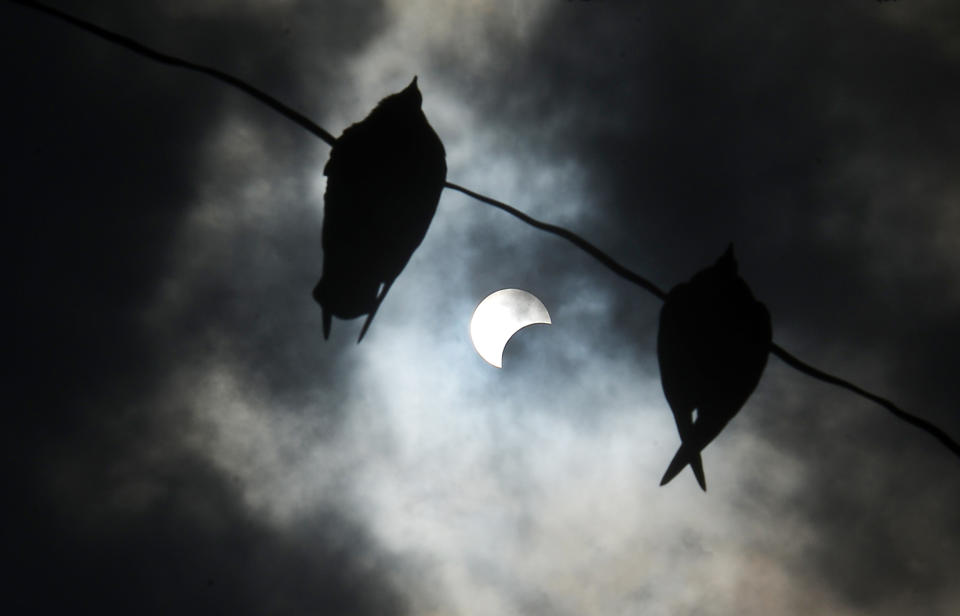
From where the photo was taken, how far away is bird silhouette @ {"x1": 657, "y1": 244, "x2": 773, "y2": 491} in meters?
1.28

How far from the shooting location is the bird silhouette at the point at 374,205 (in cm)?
130

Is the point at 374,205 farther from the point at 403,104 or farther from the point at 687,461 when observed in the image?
the point at 687,461

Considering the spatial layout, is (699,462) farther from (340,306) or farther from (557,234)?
(340,306)

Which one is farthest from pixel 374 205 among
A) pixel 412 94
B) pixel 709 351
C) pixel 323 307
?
pixel 709 351

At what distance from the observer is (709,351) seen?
1.29 metres

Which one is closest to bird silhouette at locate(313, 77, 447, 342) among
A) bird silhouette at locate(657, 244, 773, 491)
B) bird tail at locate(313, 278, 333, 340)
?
bird tail at locate(313, 278, 333, 340)

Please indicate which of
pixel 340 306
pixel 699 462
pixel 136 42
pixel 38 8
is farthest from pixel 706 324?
pixel 38 8

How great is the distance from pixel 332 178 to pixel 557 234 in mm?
421

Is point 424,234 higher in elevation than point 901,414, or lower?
higher

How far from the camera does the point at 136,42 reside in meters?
1.19

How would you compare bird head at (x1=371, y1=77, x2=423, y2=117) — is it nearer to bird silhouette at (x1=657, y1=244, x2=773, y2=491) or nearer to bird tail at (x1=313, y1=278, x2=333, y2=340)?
bird tail at (x1=313, y1=278, x2=333, y2=340)

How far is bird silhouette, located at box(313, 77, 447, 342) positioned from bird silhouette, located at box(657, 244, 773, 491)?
0.49 meters

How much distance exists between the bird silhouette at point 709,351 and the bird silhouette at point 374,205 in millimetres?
494

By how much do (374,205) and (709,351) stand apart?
64 centimetres
